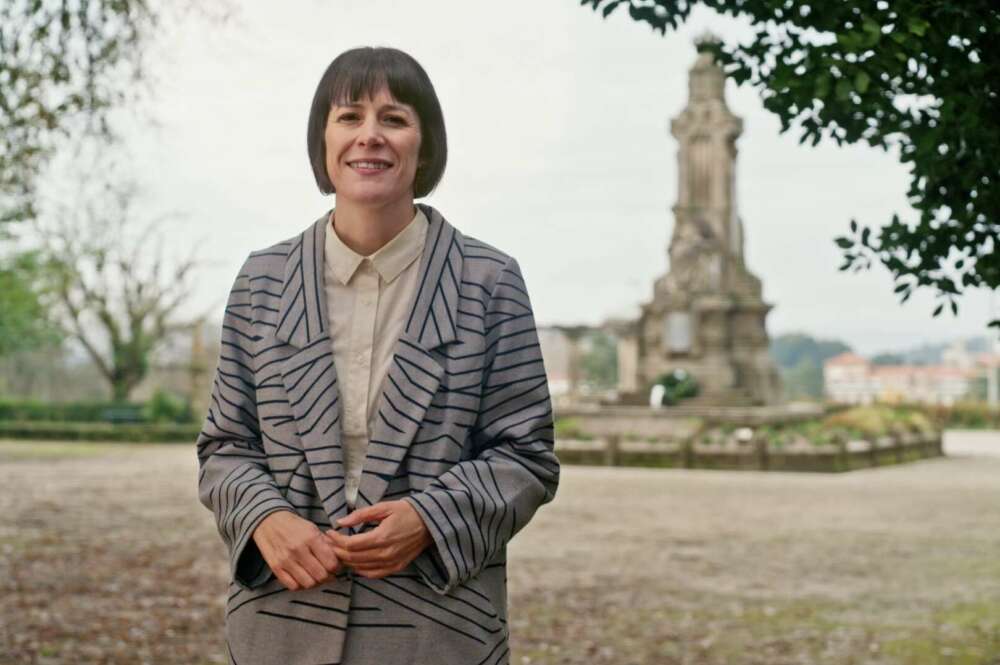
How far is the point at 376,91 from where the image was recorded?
218 cm

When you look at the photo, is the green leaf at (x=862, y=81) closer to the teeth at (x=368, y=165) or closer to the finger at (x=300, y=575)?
the teeth at (x=368, y=165)

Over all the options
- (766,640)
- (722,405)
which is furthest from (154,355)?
(766,640)

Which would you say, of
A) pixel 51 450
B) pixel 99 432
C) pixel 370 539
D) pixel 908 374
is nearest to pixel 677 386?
pixel 51 450

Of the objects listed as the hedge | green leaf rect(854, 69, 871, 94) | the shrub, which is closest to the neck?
green leaf rect(854, 69, 871, 94)

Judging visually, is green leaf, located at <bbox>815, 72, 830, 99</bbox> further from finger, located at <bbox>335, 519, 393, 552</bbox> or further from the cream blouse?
finger, located at <bbox>335, 519, 393, 552</bbox>

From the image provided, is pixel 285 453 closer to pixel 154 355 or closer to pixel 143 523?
pixel 143 523

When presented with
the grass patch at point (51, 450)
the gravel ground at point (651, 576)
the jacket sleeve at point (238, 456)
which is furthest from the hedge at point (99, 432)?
the jacket sleeve at point (238, 456)

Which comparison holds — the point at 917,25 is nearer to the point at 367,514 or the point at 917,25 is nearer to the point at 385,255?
the point at 385,255

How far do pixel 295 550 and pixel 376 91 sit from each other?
0.85 meters

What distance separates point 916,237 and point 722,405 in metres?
23.6

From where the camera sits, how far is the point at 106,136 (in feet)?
34.1

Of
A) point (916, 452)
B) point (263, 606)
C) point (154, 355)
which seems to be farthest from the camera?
point (154, 355)

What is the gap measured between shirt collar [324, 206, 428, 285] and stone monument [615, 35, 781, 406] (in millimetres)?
27895

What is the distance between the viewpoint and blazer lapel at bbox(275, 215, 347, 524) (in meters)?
2.10
